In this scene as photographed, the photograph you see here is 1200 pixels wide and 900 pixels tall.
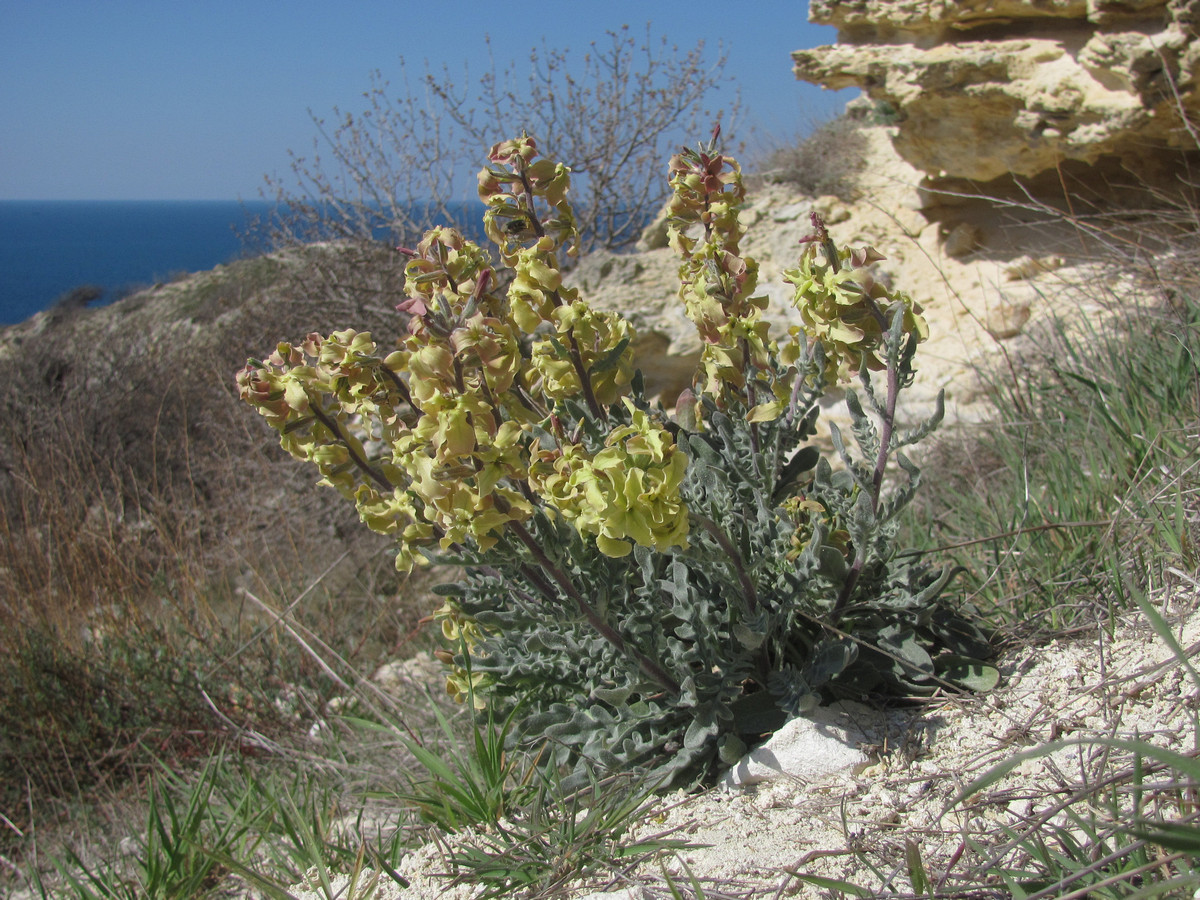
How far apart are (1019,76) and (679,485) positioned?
4.38m

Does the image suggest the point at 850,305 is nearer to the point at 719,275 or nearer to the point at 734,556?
the point at 719,275

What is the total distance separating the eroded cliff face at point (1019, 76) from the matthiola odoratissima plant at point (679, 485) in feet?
10.4

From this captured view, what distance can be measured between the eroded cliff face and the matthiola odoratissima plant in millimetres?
3176

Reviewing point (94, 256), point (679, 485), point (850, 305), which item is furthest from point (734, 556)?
point (94, 256)

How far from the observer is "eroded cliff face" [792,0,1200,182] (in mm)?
3963

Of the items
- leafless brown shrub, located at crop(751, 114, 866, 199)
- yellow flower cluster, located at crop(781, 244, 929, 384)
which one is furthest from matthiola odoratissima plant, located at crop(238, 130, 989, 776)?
leafless brown shrub, located at crop(751, 114, 866, 199)

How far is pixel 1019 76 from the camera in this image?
179 inches

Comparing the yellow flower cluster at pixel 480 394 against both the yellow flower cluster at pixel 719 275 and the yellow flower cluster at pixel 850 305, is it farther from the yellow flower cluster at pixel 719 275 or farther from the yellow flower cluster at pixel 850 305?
the yellow flower cluster at pixel 850 305

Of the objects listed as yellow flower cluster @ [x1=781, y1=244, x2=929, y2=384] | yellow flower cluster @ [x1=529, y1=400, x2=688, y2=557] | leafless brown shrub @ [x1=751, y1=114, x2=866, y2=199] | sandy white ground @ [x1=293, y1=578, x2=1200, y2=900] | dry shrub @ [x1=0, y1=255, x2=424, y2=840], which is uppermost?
leafless brown shrub @ [x1=751, y1=114, x2=866, y2=199]

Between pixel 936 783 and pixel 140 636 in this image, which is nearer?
pixel 936 783

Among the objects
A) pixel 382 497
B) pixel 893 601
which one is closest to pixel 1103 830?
pixel 893 601

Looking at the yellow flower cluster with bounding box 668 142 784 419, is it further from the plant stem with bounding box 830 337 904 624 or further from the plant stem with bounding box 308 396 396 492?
the plant stem with bounding box 308 396 396 492

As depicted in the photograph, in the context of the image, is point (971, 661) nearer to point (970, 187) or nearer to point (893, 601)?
point (893, 601)

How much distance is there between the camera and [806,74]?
540 cm
